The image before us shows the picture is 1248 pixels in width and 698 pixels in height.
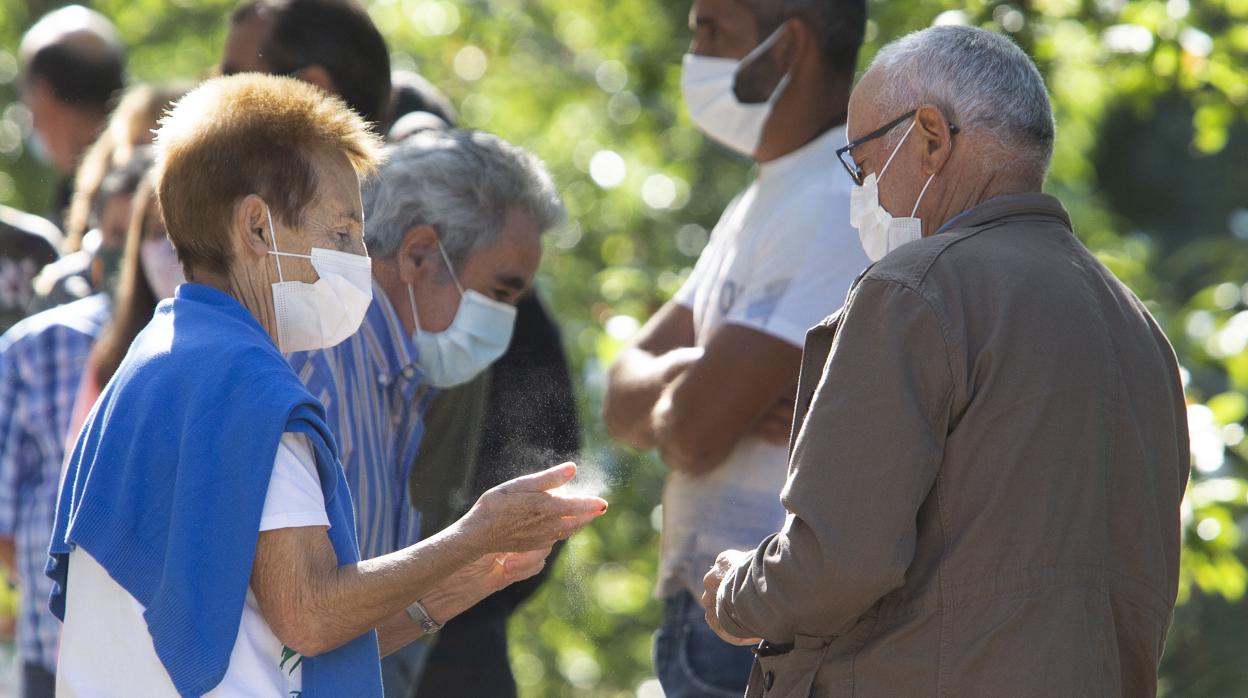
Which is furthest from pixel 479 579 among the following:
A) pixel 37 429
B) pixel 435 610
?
pixel 37 429

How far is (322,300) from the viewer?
94.6 inches

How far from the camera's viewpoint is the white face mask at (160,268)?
11.2 feet

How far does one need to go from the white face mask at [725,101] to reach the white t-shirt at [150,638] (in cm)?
200

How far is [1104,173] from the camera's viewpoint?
13.3m

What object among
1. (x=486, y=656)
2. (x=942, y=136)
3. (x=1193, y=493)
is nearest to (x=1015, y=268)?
(x=942, y=136)

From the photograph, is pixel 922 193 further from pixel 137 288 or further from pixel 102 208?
pixel 102 208

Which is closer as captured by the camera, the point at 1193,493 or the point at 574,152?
the point at 1193,493

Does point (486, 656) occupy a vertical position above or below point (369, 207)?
below

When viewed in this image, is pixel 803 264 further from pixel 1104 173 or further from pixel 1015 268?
pixel 1104 173

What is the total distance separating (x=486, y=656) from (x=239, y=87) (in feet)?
5.67

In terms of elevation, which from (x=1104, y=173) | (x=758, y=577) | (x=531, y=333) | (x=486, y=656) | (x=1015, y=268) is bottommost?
(x=1104, y=173)

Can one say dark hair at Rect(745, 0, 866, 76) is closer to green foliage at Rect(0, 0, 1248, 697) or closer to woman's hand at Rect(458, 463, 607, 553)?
green foliage at Rect(0, 0, 1248, 697)

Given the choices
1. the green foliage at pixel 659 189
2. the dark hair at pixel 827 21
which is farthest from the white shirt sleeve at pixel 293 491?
the dark hair at pixel 827 21

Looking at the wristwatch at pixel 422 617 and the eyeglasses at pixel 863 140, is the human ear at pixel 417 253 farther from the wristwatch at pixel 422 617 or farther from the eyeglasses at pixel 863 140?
the eyeglasses at pixel 863 140
